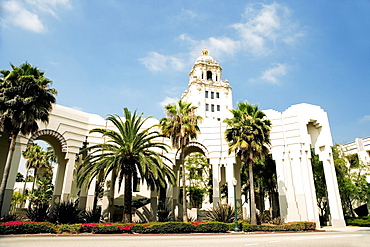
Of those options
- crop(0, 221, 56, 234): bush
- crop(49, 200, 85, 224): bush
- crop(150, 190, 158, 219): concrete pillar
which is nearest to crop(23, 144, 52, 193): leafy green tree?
crop(150, 190, 158, 219): concrete pillar

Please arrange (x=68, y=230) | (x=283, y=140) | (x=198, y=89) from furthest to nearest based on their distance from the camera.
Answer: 1. (x=198, y=89)
2. (x=283, y=140)
3. (x=68, y=230)

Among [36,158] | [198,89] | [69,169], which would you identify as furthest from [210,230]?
[198,89]

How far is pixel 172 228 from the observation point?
64.2ft

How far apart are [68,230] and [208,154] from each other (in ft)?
57.2

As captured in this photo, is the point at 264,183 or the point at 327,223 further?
the point at 264,183

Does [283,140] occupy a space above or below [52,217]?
above

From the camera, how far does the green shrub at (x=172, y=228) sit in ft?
63.0

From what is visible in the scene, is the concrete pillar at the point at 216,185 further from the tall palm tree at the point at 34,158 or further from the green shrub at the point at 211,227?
the tall palm tree at the point at 34,158

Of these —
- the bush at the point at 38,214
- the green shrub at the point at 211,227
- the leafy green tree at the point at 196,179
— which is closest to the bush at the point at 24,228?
Result: the bush at the point at 38,214

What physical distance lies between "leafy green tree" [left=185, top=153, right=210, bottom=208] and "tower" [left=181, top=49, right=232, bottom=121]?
21.1 m

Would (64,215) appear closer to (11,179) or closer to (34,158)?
(11,179)

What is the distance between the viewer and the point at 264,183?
37688 mm

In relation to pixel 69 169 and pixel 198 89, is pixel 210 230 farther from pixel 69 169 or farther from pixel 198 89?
pixel 198 89

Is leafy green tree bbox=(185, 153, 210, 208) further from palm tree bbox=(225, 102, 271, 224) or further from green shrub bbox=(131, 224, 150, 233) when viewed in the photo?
green shrub bbox=(131, 224, 150, 233)
